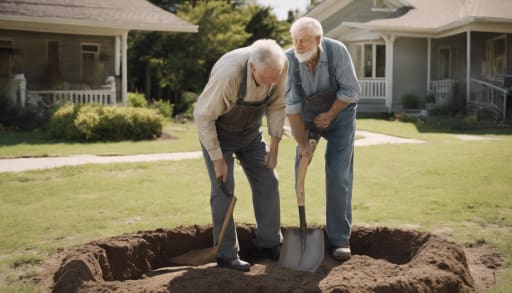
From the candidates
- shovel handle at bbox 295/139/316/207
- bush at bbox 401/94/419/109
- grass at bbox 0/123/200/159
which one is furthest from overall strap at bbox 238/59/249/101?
bush at bbox 401/94/419/109

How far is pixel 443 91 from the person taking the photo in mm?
21500

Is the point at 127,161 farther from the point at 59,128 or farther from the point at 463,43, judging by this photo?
the point at 463,43

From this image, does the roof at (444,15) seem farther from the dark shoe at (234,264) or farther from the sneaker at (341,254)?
the dark shoe at (234,264)

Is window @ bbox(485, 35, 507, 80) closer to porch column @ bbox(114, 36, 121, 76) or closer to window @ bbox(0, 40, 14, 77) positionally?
porch column @ bbox(114, 36, 121, 76)

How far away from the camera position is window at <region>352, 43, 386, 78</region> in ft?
79.7

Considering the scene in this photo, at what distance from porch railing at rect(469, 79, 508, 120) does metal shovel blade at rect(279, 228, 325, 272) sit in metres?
15.5

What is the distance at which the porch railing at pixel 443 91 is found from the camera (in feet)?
69.1

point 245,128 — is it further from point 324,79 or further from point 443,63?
point 443,63

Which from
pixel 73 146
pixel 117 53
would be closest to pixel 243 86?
pixel 73 146

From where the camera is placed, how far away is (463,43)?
78.1ft

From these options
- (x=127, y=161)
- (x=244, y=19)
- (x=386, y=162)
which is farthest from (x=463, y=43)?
(x=127, y=161)

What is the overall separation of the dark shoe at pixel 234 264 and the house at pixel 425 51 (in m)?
17.6

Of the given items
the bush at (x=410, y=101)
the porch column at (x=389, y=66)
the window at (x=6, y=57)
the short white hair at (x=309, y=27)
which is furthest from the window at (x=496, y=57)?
the short white hair at (x=309, y=27)

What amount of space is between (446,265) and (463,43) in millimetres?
21499
